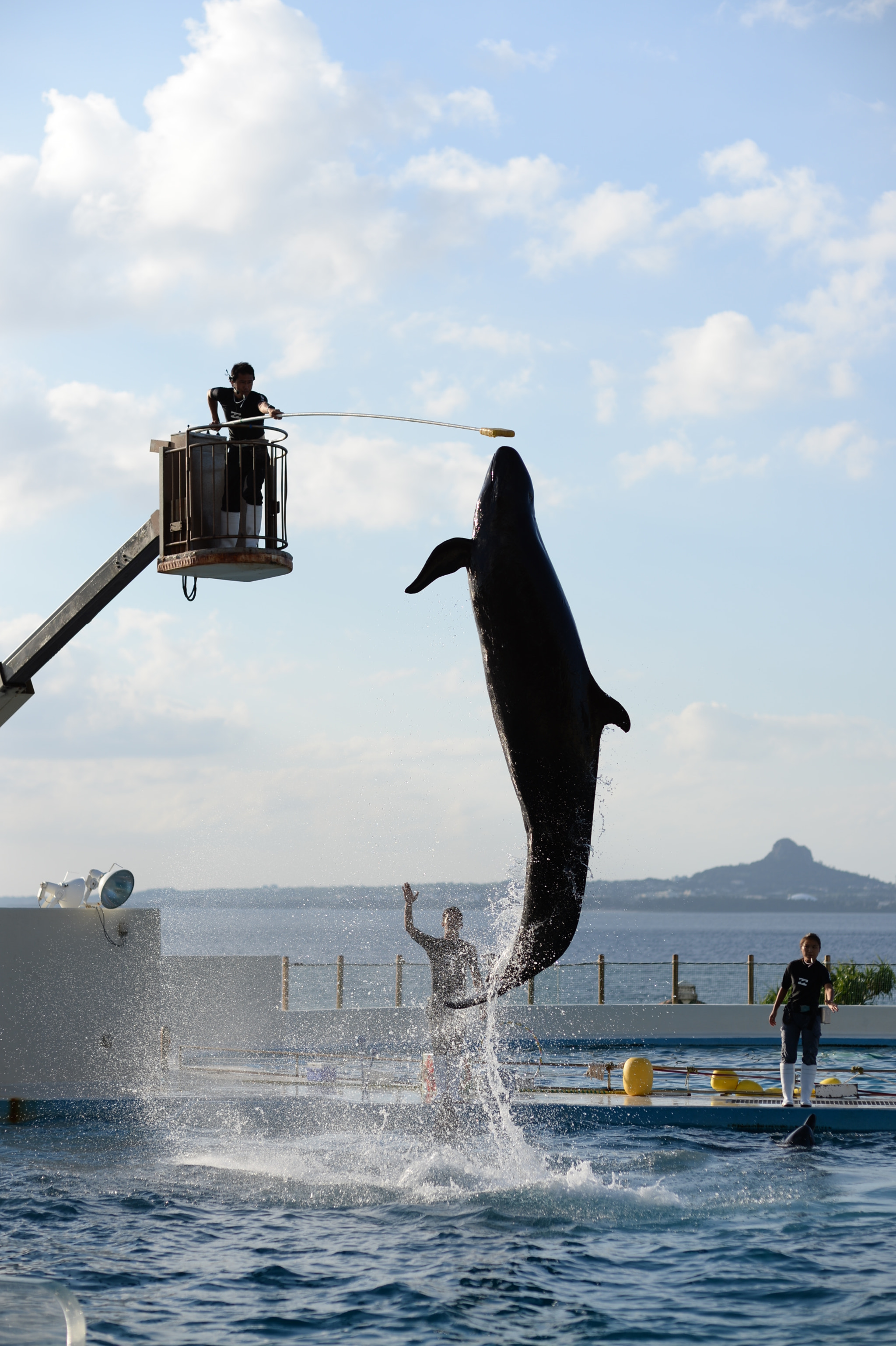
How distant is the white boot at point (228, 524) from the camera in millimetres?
10102

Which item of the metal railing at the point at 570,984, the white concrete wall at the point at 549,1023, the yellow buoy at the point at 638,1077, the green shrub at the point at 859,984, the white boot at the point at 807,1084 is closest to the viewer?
the white boot at the point at 807,1084

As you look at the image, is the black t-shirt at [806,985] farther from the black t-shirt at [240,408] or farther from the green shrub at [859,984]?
the green shrub at [859,984]

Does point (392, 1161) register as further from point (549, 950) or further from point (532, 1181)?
point (549, 950)

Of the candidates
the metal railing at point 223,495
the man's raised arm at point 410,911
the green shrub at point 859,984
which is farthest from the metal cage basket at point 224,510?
the green shrub at point 859,984

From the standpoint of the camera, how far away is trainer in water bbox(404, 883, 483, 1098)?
35.3 ft

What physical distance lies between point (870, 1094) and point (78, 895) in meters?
8.07

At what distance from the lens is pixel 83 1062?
44.5ft

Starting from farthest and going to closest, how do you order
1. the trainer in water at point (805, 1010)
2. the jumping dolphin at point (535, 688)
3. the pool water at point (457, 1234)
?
1. the trainer in water at point (805, 1010)
2. the jumping dolphin at point (535, 688)
3. the pool water at point (457, 1234)

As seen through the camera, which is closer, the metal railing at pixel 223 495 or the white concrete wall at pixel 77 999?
the metal railing at pixel 223 495

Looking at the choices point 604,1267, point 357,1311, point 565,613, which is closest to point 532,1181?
point 604,1267

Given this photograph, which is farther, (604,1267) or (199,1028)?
(199,1028)

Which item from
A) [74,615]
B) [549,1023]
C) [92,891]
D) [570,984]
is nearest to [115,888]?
[92,891]

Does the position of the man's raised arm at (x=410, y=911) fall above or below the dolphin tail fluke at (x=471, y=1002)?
above

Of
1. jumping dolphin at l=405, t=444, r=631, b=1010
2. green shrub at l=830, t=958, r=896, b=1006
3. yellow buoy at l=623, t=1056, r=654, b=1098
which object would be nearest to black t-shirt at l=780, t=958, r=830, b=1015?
yellow buoy at l=623, t=1056, r=654, b=1098
